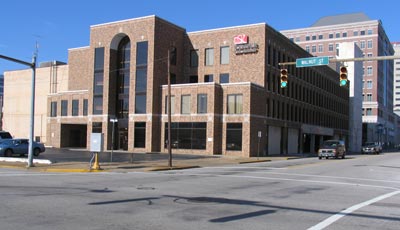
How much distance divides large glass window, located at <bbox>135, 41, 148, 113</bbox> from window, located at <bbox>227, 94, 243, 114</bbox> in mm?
10333

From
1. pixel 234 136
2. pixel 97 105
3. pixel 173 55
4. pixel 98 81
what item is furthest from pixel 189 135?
pixel 98 81

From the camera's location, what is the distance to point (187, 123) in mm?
50062

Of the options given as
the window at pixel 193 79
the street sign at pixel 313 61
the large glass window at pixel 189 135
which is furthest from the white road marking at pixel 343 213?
the window at pixel 193 79

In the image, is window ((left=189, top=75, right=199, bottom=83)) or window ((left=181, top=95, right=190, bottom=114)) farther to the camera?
window ((left=189, top=75, right=199, bottom=83))

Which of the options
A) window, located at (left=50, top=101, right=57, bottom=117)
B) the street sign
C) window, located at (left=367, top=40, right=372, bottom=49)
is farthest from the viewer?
window, located at (left=367, top=40, right=372, bottom=49)

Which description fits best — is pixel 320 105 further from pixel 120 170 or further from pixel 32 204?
pixel 32 204

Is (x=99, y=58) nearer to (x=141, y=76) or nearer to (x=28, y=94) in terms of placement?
(x=141, y=76)

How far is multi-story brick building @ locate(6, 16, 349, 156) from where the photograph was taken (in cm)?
4850

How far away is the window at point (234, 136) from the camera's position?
156 ft

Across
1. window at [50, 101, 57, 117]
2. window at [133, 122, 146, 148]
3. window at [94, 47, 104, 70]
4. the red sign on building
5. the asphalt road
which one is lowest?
the asphalt road

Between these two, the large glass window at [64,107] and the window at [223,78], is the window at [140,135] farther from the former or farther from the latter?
the large glass window at [64,107]

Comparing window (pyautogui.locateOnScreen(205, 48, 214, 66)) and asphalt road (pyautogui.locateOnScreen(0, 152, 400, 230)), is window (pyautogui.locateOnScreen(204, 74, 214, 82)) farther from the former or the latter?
asphalt road (pyautogui.locateOnScreen(0, 152, 400, 230))

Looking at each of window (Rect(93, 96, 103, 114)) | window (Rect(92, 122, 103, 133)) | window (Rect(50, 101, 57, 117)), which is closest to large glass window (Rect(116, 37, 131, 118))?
window (Rect(93, 96, 103, 114))

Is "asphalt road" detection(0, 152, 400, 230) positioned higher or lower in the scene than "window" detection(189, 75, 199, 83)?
lower
